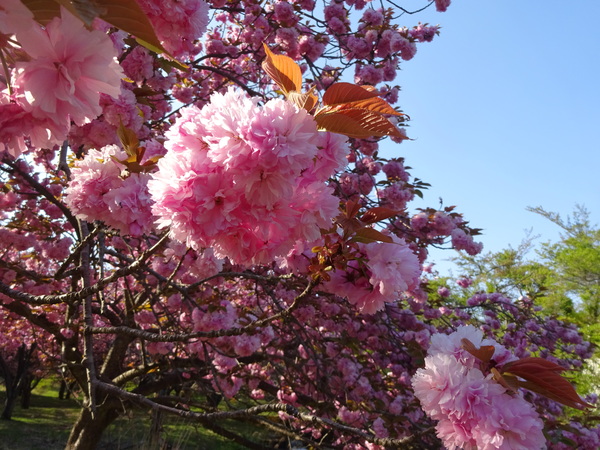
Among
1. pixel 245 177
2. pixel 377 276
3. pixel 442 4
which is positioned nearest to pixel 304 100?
pixel 245 177

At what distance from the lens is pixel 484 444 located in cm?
104

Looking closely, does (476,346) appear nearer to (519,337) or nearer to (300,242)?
(300,242)

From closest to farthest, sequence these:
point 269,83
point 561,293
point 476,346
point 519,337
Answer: point 476,346
point 269,83
point 519,337
point 561,293

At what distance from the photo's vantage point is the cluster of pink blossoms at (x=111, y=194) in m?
1.39

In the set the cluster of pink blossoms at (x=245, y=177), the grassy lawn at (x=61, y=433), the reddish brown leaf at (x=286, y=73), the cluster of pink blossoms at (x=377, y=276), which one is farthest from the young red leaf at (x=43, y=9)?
the grassy lawn at (x=61, y=433)

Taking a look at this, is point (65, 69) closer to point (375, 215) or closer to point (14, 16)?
point (14, 16)

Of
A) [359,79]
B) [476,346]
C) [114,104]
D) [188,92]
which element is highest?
[359,79]

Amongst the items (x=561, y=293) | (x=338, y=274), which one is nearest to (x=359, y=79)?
(x=338, y=274)

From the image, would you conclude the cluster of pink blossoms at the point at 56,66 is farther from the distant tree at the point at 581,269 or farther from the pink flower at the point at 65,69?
the distant tree at the point at 581,269

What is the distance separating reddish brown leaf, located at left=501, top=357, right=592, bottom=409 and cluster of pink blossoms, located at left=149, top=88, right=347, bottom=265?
0.58 meters

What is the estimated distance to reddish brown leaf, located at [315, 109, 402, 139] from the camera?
3.00ft

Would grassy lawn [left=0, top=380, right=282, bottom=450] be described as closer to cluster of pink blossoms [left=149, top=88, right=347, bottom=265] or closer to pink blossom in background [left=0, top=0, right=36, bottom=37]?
cluster of pink blossoms [left=149, top=88, right=347, bottom=265]

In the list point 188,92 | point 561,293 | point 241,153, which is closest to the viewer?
point 241,153

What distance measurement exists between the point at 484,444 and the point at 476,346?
0.24 metres
